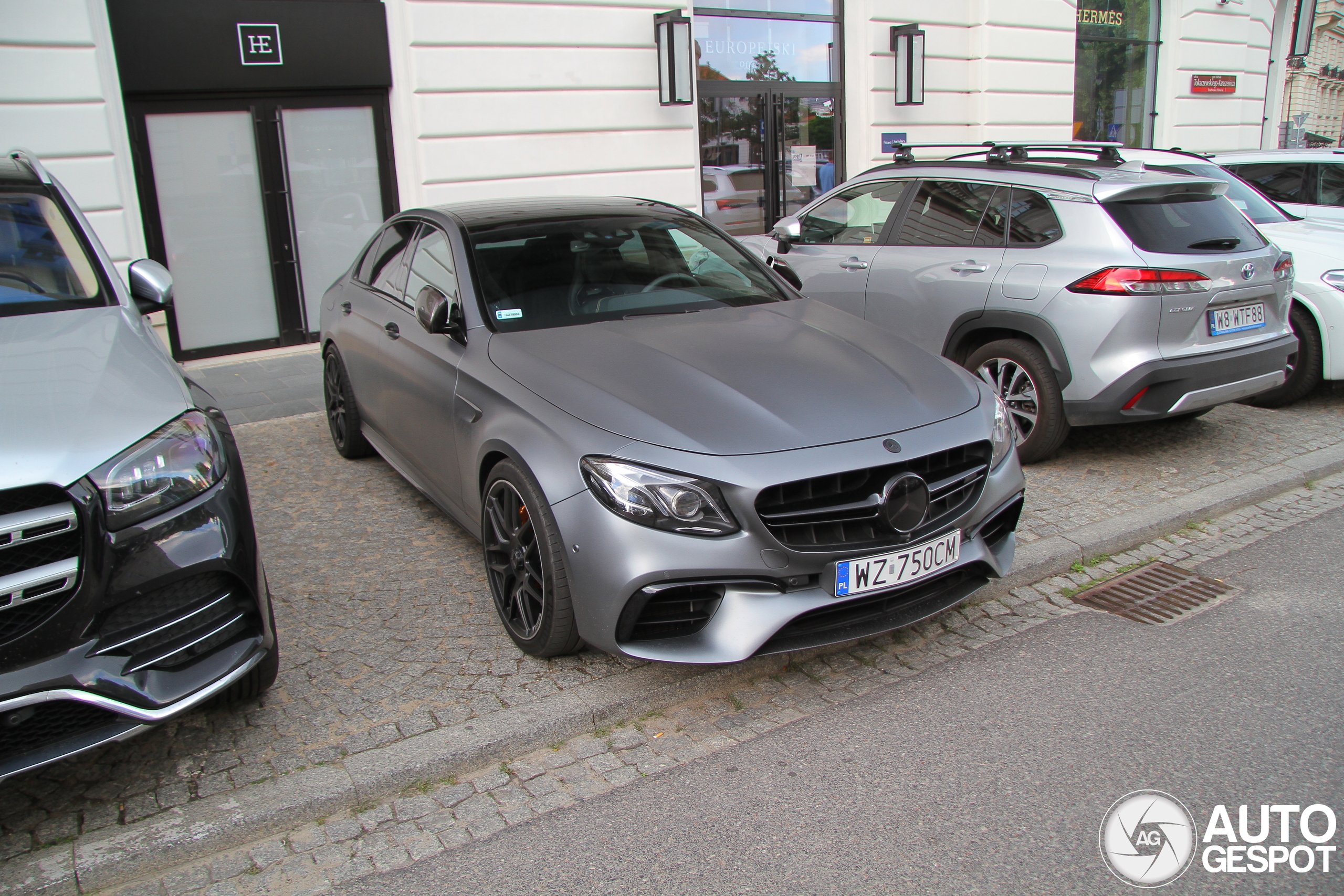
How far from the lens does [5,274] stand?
363 cm

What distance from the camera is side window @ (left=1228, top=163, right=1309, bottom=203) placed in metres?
8.80

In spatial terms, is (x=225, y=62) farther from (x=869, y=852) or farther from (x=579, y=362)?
(x=869, y=852)

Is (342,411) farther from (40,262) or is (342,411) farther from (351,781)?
(351,781)

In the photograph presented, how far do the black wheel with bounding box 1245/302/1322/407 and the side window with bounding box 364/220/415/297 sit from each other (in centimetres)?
562

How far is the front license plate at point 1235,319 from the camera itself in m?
5.27

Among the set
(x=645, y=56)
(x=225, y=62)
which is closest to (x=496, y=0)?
(x=645, y=56)

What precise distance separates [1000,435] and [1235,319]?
8.46 feet

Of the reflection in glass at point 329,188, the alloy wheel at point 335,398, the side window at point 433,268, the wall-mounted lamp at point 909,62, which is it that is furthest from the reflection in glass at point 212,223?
the wall-mounted lamp at point 909,62

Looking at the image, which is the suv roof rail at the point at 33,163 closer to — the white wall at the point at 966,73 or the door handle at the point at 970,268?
the door handle at the point at 970,268

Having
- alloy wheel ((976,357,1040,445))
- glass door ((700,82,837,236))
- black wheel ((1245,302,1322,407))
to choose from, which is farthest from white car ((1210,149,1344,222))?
glass door ((700,82,837,236))

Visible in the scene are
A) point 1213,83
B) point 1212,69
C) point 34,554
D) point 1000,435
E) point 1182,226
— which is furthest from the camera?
point 1212,69

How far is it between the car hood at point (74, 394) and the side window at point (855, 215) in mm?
4536

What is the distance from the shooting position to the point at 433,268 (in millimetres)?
4578

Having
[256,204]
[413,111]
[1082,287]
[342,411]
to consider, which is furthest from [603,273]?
[413,111]
